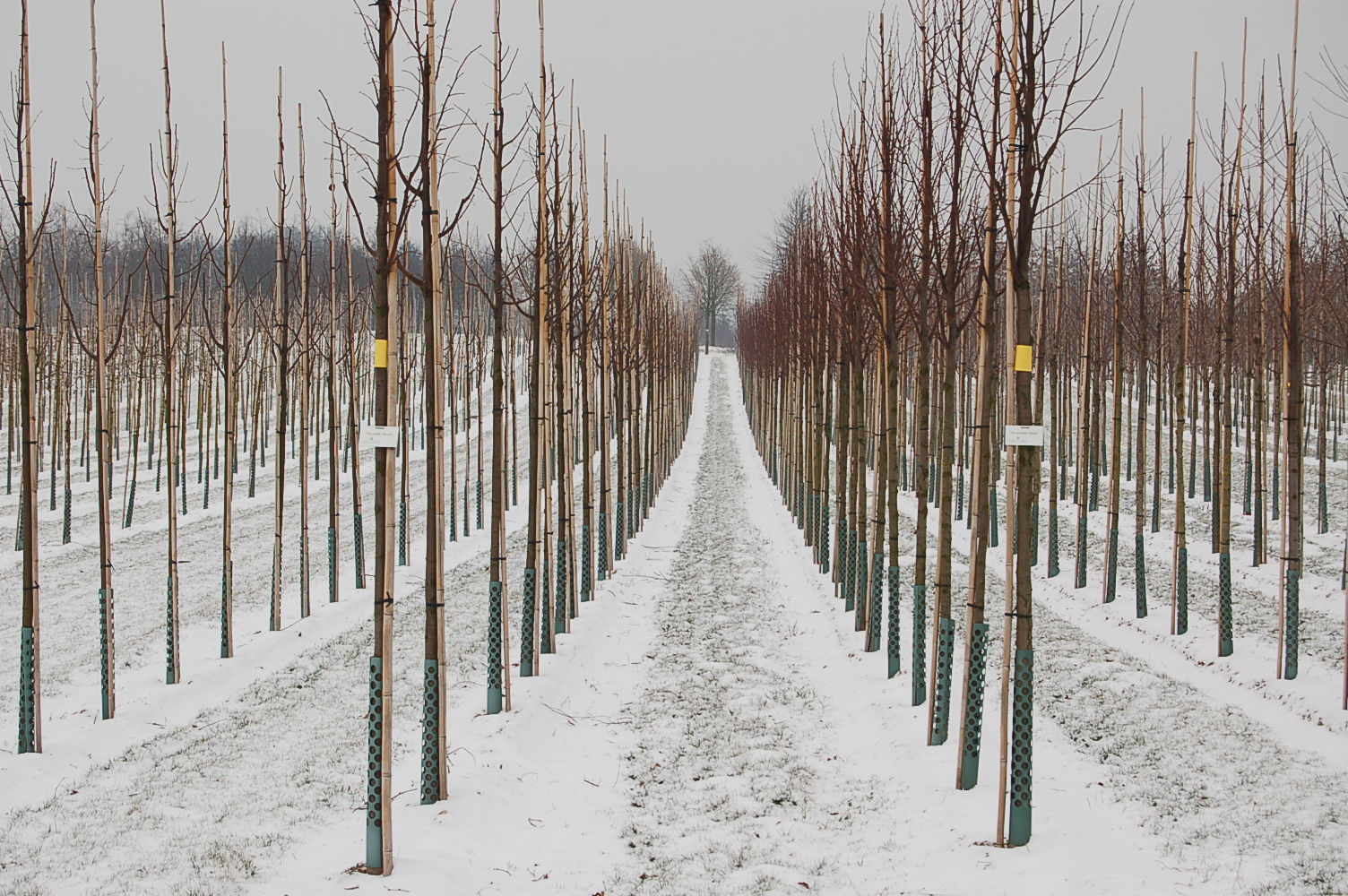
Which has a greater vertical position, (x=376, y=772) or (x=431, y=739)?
(x=376, y=772)

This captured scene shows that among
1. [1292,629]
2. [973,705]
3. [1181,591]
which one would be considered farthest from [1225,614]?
[973,705]

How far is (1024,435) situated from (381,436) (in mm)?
3208

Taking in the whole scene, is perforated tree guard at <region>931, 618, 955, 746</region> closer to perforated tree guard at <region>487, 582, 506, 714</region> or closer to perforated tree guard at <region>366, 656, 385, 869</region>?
perforated tree guard at <region>487, 582, 506, 714</region>

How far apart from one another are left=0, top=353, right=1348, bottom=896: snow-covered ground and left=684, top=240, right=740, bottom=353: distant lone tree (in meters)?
68.3

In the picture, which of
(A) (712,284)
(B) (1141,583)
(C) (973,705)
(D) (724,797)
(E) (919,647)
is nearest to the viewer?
(C) (973,705)

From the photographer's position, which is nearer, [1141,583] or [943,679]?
[943,679]

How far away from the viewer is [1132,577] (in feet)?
41.7

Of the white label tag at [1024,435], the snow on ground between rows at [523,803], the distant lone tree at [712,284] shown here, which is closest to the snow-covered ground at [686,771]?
the snow on ground between rows at [523,803]

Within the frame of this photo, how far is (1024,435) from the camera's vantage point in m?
4.64

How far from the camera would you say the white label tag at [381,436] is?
435 cm

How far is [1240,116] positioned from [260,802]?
1081cm

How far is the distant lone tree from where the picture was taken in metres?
80.8

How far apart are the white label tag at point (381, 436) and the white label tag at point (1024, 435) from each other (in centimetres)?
308

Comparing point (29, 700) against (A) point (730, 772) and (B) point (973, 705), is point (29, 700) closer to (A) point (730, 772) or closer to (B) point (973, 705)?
(A) point (730, 772)
